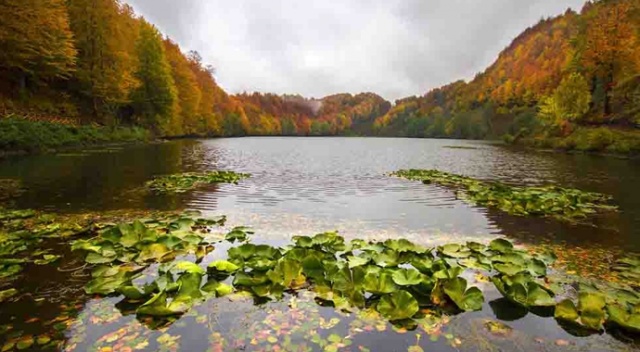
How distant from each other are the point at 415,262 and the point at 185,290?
377 cm

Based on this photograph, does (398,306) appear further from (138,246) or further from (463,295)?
(138,246)

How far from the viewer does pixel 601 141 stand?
38.5 meters

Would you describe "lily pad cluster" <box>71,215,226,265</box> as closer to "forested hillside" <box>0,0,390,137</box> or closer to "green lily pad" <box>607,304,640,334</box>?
"green lily pad" <box>607,304,640,334</box>

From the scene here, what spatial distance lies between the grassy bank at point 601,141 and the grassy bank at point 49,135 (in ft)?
165

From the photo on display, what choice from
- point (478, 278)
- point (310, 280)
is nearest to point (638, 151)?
point (478, 278)

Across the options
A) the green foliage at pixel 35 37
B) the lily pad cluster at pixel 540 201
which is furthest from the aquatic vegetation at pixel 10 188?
the green foliage at pixel 35 37

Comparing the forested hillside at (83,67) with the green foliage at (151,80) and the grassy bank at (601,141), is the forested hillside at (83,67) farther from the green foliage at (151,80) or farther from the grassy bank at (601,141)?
the grassy bank at (601,141)

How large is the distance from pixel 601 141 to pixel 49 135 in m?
53.2

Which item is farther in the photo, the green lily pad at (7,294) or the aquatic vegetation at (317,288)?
the green lily pad at (7,294)

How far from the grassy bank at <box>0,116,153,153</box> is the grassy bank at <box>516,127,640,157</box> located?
5037cm

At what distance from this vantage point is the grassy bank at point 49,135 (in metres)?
24.4

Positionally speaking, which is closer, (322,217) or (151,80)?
(322,217)

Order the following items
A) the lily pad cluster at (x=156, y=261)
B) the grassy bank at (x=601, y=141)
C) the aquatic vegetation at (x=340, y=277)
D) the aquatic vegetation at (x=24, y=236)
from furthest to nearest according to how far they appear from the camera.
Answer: the grassy bank at (x=601, y=141) → the aquatic vegetation at (x=24, y=236) → the lily pad cluster at (x=156, y=261) → the aquatic vegetation at (x=340, y=277)

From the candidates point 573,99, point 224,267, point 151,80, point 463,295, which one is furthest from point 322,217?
point 573,99
